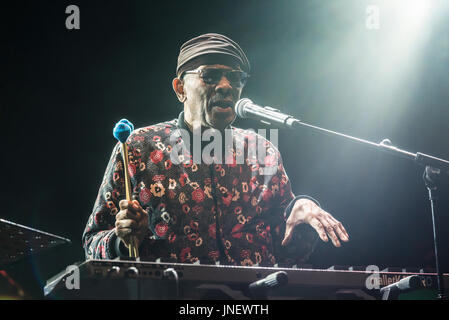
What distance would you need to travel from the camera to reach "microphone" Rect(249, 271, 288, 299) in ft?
4.70

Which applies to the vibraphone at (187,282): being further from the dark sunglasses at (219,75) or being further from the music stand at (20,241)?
the dark sunglasses at (219,75)

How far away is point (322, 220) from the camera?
1928mm

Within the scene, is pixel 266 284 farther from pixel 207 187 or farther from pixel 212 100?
pixel 212 100

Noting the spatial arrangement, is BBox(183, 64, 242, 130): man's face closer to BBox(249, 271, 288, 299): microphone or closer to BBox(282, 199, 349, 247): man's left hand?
BBox(282, 199, 349, 247): man's left hand

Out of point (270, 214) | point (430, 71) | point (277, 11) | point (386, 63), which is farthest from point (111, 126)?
point (430, 71)

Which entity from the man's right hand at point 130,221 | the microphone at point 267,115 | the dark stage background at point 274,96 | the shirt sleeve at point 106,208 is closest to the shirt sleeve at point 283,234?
the dark stage background at point 274,96

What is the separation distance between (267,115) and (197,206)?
728 millimetres

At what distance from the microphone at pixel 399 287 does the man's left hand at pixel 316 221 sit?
22 cm

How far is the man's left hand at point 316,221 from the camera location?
1.83m

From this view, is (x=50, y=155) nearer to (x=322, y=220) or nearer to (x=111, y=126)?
(x=111, y=126)

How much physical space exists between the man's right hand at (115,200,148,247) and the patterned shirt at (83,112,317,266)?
1.52ft

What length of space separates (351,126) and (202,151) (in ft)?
4.03

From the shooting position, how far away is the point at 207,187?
2486 millimetres

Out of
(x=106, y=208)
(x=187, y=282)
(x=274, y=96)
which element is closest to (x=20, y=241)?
(x=106, y=208)
